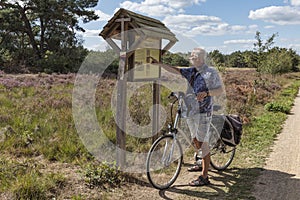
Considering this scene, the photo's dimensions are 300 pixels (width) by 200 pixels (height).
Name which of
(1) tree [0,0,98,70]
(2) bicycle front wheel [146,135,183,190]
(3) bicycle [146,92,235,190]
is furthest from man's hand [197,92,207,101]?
(1) tree [0,0,98,70]

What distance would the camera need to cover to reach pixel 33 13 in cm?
2806

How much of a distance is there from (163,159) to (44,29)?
1138 inches

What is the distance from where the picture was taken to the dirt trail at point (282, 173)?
423 cm

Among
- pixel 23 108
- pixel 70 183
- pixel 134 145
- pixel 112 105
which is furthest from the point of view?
pixel 112 105

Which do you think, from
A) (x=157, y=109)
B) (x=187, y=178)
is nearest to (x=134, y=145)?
(x=157, y=109)

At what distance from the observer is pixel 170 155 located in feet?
14.7

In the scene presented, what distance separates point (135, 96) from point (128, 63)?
446cm

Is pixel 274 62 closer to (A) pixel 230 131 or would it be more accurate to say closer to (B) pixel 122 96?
(A) pixel 230 131

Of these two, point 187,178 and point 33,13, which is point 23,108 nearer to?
point 187,178

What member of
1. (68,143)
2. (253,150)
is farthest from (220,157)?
(68,143)

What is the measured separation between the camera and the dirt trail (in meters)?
4.23

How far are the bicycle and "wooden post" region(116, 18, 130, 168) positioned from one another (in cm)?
51

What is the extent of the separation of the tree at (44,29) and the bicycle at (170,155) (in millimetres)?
22288

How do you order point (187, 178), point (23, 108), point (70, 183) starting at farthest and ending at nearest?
point (23, 108) → point (187, 178) → point (70, 183)
